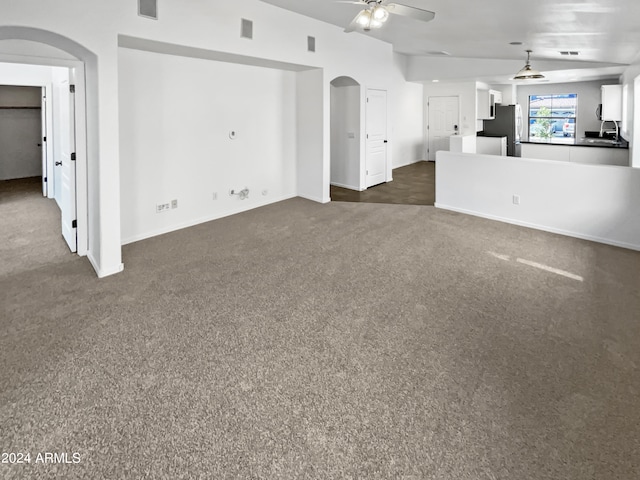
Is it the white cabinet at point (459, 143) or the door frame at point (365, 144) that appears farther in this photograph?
the door frame at point (365, 144)

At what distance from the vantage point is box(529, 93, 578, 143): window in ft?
38.0

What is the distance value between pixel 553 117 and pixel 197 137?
10.7m

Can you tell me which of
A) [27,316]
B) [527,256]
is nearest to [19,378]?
[27,316]

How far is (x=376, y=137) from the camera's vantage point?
851cm

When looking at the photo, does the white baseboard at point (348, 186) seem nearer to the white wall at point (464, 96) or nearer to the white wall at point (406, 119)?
the white wall at point (406, 119)

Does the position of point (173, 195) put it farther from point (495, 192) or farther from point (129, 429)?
point (495, 192)

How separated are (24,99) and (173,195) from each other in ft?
19.9

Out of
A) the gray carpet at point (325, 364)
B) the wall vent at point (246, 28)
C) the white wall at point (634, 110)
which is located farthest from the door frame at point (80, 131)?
the white wall at point (634, 110)

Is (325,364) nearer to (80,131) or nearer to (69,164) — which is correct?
(80,131)

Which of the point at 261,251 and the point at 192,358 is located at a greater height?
the point at 261,251

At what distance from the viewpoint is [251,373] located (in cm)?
257

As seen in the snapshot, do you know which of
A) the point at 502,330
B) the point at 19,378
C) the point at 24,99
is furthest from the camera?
the point at 24,99

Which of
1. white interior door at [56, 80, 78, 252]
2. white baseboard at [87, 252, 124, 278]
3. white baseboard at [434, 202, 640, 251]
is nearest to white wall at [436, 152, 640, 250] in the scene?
white baseboard at [434, 202, 640, 251]

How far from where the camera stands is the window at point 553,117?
11.6 meters
